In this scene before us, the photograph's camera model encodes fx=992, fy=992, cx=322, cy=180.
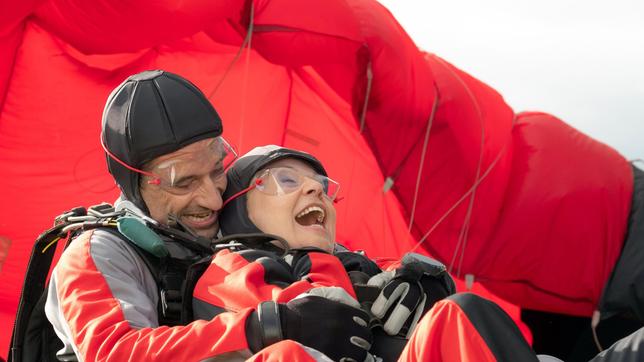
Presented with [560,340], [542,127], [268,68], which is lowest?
[560,340]

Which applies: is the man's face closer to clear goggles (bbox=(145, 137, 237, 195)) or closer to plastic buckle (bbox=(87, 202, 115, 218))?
clear goggles (bbox=(145, 137, 237, 195))

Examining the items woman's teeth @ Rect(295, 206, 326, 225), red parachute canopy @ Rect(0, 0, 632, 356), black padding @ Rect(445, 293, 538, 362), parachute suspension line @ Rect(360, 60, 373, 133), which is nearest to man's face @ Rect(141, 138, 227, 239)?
woman's teeth @ Rect(295, 206, 326, 225)

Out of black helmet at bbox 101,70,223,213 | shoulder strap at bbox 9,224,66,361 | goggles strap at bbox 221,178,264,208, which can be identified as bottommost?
shoulder strap at bbox 9,224,66,361

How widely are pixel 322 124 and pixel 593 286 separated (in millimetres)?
1665

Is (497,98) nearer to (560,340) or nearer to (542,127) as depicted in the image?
(542,127)

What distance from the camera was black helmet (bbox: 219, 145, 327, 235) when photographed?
2949 mm

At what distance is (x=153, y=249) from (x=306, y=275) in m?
0.41

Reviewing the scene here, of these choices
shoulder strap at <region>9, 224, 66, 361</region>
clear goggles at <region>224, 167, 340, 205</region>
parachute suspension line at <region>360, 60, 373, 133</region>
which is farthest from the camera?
parachute suspension line at <region>360, 60, 373, 133</region>

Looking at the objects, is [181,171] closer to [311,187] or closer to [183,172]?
[183,172]

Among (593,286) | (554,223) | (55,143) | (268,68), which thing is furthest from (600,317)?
(55,143)

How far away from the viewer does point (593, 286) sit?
5.03 metres

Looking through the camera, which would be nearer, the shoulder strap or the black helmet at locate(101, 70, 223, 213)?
the shoulder strap

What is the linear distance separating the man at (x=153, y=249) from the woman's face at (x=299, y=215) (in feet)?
0.43

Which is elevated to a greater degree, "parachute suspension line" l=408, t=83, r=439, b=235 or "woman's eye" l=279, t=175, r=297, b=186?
"woman's eye" l=279, t=175, r=297, b=186
